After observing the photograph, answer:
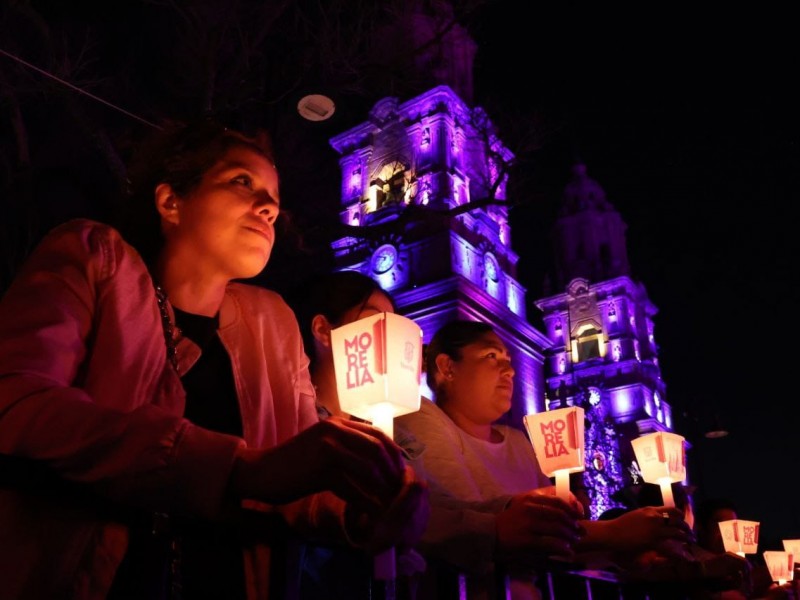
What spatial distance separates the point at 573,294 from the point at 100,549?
55.0m

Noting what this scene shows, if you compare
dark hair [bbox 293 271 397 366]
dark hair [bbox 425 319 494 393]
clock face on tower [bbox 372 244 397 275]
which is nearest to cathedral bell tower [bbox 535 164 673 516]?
clock face on tower [bbox 372 244 397 275]

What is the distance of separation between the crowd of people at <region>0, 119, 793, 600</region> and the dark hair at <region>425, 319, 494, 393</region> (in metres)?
0.83

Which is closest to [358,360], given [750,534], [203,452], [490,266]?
[203,452]

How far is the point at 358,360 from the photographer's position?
93.7 inches

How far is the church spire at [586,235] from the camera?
180 feet

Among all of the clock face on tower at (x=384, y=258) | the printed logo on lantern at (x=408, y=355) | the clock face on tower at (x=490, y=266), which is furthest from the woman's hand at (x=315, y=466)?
the clock face on tower at (x=490, y=266)

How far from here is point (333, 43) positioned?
11.4 meters

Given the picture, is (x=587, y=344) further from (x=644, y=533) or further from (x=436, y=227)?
(x=644, y=533)

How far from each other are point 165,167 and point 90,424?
1.19 metres

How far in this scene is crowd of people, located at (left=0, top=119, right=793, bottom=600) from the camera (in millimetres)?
1346

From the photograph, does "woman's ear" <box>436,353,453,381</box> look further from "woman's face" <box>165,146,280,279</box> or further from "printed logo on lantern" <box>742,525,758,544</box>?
"printed logo on lantern" <box>742,525,758,544</box>

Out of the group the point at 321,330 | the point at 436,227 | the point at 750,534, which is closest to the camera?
the point at 321,330

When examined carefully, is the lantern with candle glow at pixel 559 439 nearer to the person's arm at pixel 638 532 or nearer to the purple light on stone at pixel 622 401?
the person's arm at pixel 638 532

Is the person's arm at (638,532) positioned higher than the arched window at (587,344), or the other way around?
the arched window at (587,344)
